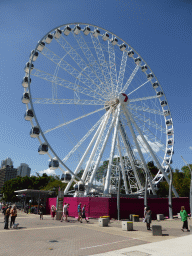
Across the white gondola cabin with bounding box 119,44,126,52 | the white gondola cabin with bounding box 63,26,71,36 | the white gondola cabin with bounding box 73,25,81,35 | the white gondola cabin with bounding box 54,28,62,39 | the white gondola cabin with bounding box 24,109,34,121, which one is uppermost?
the white gondola cabin with bounding box 119,44,126,52

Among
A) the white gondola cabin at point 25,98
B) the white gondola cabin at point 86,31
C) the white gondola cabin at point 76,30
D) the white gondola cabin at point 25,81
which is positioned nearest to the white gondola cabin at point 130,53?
the white gondola cabin at point 86,31

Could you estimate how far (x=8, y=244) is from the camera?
351 inches

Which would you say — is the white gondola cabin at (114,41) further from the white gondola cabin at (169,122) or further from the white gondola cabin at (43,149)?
the white gondola cabin at (43,149)

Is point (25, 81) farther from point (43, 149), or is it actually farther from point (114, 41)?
point (114, 41)

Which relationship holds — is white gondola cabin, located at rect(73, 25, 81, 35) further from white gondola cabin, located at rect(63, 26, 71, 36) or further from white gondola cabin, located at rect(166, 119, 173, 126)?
white gondola cabin, located at rect(166, 119, 173, 126)

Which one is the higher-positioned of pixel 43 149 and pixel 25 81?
pixel 25 81

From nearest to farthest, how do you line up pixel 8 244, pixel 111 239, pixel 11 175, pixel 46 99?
pixel 8 244 → pixel 111 239 → pixel 46 99 → pixel 11 175

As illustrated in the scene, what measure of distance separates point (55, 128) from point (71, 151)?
9.96ft

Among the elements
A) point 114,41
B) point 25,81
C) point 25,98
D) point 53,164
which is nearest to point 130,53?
point 114,41

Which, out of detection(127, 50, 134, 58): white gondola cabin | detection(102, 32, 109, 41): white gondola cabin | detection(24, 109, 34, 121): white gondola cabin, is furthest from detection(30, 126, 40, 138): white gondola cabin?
detection(127, 50, 134, 58): white gondola cabin

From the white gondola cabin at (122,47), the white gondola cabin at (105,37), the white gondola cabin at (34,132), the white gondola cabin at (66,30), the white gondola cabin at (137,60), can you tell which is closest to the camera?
the white gondola cabin at (34,132)

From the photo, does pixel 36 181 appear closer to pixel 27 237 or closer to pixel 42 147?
pixel 42 147

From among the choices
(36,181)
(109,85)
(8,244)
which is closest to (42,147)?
(8,244)

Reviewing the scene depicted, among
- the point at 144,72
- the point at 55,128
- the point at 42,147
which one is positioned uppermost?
the point at 144,72
